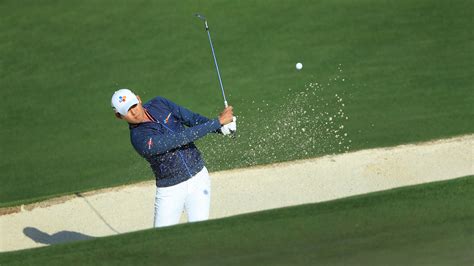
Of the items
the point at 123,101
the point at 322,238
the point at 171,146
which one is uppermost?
the point at 123,101

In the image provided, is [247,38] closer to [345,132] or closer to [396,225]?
[345,132]

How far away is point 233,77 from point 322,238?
512 centimetres

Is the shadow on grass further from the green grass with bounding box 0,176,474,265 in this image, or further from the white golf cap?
the white golf cap

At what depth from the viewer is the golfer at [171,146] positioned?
25.2ft

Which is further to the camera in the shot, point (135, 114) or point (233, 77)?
point (233, 77)

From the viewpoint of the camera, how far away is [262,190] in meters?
10.1

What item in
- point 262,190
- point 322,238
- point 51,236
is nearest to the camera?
point 322,238

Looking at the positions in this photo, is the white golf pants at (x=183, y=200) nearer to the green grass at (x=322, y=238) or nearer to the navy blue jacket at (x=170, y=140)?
the navy blue jacket at (x=170, y=140)

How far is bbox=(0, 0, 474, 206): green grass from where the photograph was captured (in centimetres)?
1087

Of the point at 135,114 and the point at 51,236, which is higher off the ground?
the point at 135,114

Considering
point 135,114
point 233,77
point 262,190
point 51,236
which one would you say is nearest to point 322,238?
point 135,114

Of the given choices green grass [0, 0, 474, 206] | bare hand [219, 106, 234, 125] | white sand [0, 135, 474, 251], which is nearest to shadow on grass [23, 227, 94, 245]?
white sand [0, 135, 474, 251]

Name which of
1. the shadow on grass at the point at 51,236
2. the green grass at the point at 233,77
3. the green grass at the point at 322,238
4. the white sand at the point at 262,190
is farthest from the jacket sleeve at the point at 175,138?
the green grass at the point at 233,77

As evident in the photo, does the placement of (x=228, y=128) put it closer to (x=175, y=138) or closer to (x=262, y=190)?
(x=175, y=138)
